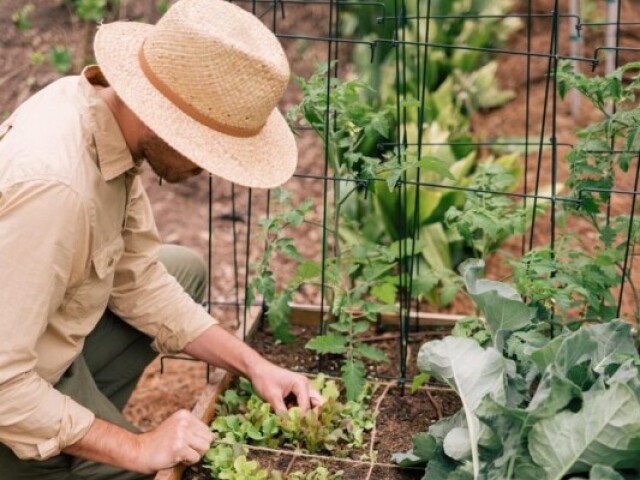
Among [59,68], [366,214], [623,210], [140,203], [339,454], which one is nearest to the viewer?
[339,454]

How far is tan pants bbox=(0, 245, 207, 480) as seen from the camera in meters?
2.57

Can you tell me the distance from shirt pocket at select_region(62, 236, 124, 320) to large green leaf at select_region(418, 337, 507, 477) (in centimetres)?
85

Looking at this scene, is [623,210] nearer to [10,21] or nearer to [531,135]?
[531,135]

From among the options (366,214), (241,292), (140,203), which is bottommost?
(241,292)

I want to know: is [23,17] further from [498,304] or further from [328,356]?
[498,304]

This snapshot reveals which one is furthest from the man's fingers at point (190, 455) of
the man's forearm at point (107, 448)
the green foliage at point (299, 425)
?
the green foliage at point (299, 425)

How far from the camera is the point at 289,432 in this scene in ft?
8.51

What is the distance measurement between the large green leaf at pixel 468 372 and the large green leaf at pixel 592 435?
6.3 inches

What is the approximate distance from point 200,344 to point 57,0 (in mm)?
4026

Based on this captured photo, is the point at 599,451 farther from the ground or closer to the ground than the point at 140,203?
closer to the ground

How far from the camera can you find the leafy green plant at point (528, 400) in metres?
2.00

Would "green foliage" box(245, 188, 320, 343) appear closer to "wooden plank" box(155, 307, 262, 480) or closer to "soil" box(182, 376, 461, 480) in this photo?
"wooden plank" box(155, 307, 262, 480)

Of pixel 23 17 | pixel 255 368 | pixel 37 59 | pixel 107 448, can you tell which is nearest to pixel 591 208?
pixel 255 368

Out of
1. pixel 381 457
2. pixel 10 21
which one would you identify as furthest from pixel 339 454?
pixel 10 21
